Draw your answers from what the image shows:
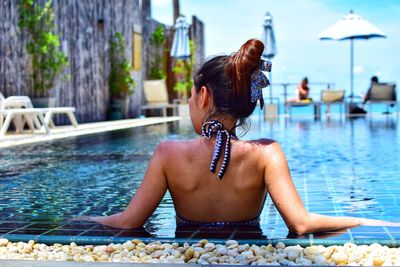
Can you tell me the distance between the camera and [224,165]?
8.29 feet

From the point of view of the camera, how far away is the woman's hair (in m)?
2.40

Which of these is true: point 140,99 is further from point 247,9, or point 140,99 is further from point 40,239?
point 247,9

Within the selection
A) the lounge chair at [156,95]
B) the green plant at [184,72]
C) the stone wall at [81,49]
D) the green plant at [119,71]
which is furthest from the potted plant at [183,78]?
the green plant at [119,71]

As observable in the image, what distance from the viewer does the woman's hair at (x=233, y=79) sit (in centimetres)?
240

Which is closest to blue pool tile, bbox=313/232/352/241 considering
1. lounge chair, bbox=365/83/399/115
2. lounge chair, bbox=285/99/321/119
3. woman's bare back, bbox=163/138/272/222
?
woman's bare back, bbox=163/138/272/222

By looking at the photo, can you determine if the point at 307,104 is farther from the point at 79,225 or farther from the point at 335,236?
the point at 335,236

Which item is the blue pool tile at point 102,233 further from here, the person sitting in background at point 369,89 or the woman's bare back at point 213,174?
the person sitting in background at point 369,89

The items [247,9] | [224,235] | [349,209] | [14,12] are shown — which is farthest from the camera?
[247,9]

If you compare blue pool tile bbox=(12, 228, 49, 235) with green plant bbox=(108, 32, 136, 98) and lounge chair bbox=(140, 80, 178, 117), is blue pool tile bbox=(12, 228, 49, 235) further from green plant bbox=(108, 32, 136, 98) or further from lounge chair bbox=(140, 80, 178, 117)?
lounge chair bbox=(140, 80, 178, 117)

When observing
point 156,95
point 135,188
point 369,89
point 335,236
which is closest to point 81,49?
point 156,95

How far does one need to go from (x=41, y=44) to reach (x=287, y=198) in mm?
9607

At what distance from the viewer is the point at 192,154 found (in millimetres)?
2564

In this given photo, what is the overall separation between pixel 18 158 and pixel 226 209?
4106 millimetres

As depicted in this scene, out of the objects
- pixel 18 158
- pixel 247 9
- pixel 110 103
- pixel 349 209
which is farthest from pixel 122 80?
pixel 247 9
